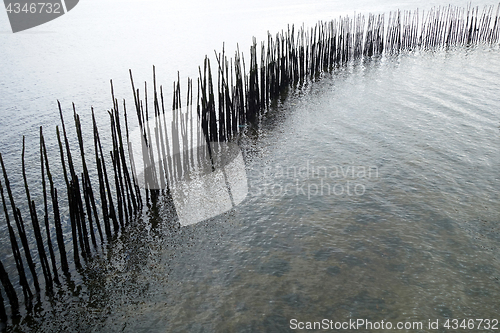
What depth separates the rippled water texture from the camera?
292cm

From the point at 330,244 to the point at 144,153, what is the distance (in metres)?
2.10

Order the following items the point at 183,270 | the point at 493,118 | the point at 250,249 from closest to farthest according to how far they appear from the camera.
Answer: the point at 183,270 → the point at 250,249 → the point at 493,118

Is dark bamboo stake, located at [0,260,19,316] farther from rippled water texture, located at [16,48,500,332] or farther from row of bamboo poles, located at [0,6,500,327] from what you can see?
rippled water texture, located at [16,48,500,332]

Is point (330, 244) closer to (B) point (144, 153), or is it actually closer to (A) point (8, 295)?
(B) point (144, 153)

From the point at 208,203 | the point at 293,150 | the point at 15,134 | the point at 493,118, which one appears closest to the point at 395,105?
the point at 493,118

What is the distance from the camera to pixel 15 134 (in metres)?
6.48

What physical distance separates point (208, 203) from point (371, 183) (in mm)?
1922

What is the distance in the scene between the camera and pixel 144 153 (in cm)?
411

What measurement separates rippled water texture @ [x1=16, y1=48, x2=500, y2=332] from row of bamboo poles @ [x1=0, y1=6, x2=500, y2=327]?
319 millimetres

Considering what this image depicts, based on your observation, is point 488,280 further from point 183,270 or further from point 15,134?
point 15,134

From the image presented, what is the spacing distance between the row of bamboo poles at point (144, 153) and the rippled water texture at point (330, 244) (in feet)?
1.05

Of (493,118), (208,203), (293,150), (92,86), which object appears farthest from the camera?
(92,86)

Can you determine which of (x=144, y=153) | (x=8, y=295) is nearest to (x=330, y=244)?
(x=144, y=153)

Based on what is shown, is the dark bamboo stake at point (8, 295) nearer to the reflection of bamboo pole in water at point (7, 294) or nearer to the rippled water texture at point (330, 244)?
the reflection of bamboo pole in water at point (7, 294)
